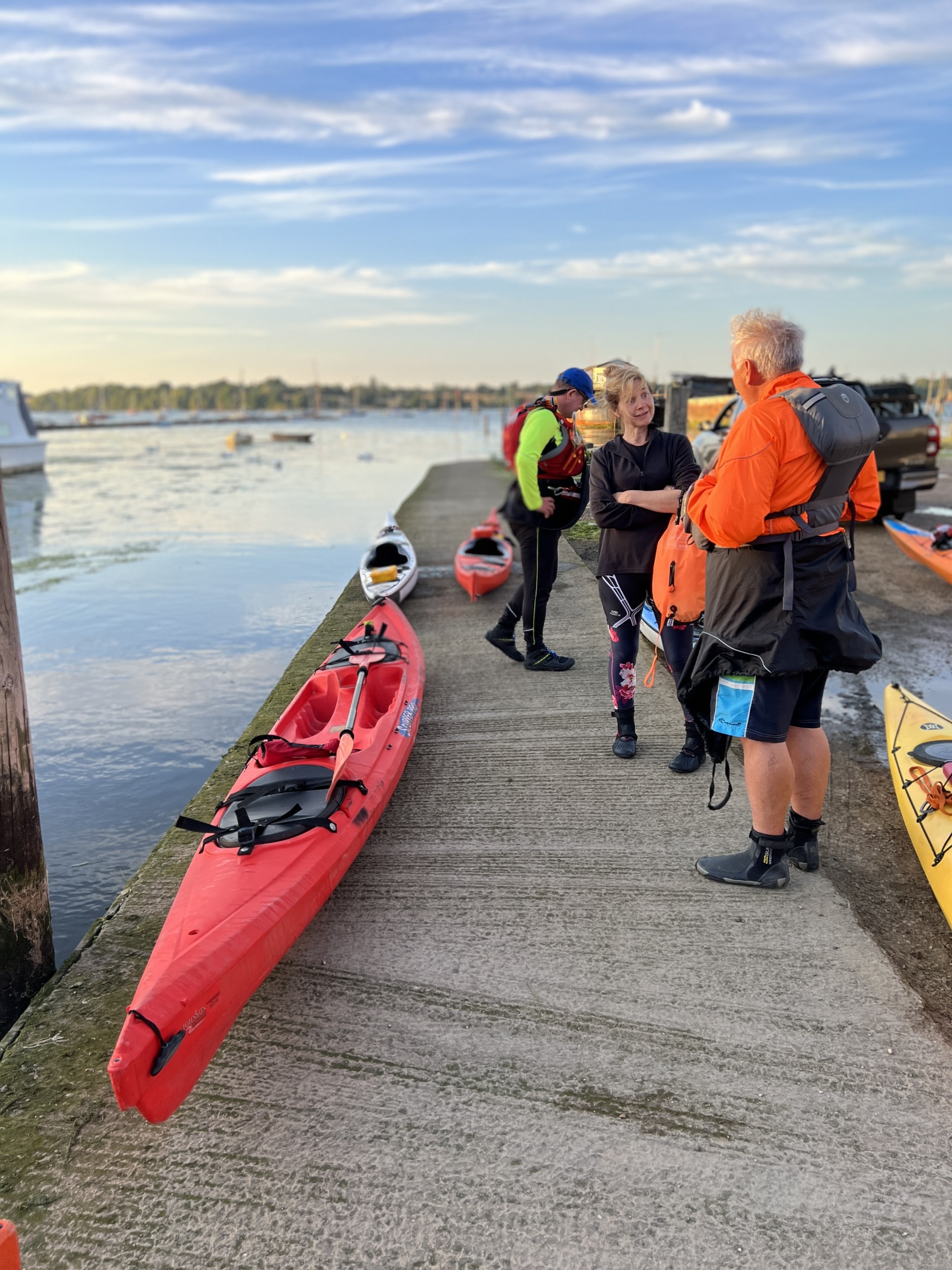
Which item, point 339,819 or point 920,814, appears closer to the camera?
point 339,819

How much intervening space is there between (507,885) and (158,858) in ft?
5.62

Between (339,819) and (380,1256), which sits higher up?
(339,819)

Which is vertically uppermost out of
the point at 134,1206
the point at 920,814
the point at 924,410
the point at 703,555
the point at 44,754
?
the point at 924,410

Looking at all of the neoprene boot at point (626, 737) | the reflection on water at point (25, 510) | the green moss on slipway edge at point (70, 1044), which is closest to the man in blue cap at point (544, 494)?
the neoprene boot at point (626, 737)

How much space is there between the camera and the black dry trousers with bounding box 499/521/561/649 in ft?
17.9

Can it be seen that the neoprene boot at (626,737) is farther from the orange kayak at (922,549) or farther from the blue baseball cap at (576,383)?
the orange kayak at (922,549)

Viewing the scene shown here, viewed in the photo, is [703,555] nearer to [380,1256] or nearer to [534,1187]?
[534,1187]

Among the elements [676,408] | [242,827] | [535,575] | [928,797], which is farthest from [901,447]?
[242,827]

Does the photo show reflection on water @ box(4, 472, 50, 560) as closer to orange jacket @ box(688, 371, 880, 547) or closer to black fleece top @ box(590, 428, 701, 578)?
black fleece top @ box(590, 428, 701, 578)

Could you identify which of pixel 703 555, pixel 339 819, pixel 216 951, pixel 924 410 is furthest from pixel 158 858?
pixel 924 410

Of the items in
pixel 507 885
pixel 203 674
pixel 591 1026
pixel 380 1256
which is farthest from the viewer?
pixel 203 674

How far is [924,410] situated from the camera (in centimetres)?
1166

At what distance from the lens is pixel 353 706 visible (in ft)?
14.0

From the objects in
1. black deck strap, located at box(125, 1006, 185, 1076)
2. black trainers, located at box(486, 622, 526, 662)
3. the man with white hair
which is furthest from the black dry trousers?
black deck strap, located at box(125, 1006, 185, 1076)
